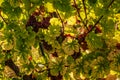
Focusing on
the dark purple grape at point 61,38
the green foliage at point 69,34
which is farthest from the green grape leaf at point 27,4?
the dark purple grape at point 61,38

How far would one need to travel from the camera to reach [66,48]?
2.08 meters

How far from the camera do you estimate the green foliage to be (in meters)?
1.88

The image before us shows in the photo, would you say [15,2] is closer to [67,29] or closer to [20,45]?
[20,45]

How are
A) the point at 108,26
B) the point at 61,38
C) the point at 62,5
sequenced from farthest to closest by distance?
the point at 61,38, the point at 108,26, the point at 62,5

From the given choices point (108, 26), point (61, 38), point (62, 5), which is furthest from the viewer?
point (61, 38)

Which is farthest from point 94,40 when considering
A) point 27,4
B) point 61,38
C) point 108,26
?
point 27,4

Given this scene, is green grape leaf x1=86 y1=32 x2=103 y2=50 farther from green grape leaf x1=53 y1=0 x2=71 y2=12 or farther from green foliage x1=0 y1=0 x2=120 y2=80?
green grape leaf x1=53 y1=0 x2=71 y2=12

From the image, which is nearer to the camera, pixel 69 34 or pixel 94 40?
pixel 94 40

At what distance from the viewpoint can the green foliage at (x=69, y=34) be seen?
6.18 feet

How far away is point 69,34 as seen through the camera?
88.9 inches

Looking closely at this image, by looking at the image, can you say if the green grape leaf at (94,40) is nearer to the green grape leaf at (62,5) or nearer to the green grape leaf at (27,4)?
the green grape leaf at (62,5)

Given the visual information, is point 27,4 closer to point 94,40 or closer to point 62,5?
point 62,5

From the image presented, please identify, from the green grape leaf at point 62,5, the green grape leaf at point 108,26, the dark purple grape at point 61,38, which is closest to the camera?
the green grape leaf at point 62,5

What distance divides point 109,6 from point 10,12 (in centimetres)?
56
